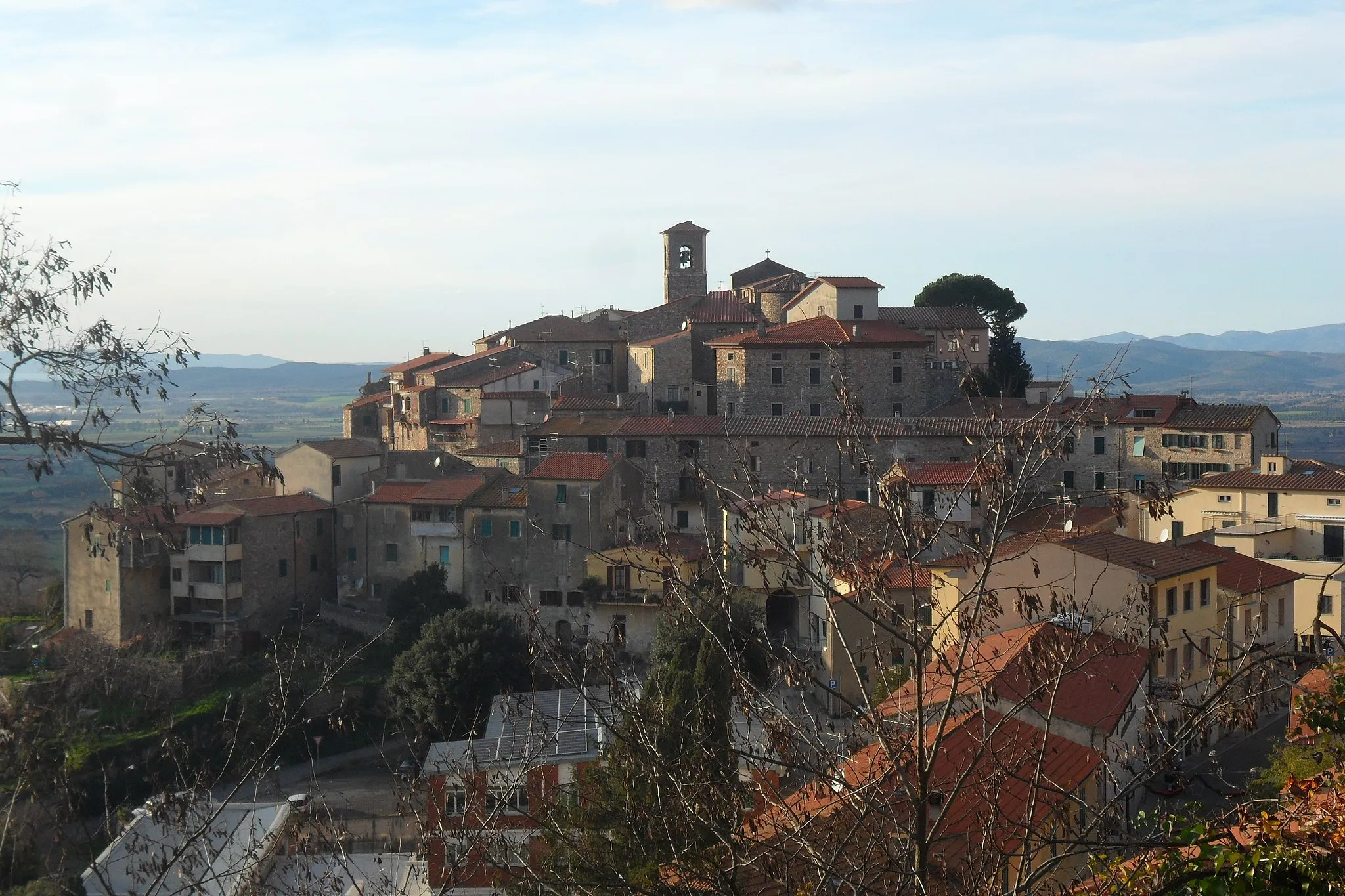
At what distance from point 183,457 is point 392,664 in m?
28.9

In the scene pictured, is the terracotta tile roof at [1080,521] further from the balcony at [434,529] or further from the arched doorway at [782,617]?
the balcony at [434,529]

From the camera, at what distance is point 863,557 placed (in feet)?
22.5

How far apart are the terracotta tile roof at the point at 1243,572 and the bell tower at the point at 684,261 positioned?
31464 millimetres

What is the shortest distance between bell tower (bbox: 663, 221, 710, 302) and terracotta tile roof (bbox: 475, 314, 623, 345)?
361cm

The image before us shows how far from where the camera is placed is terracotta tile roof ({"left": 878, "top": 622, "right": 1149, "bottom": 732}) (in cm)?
653

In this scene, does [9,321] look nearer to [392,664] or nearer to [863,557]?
[863,557]

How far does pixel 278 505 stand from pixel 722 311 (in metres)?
17.8

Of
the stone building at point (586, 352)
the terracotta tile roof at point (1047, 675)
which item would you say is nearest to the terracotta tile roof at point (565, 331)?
the stone building at point (586, 352)

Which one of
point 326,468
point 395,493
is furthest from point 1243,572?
point 326,468

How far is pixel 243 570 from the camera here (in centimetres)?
3788

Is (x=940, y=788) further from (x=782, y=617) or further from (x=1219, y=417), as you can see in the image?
(x=1219, y=417)

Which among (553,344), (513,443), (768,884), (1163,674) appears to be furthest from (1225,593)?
(553,344)

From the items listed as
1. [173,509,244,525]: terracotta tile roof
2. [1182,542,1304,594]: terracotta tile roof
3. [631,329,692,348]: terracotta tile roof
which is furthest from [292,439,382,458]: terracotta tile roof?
[1182,542,1304,594]: terracotta tile roof

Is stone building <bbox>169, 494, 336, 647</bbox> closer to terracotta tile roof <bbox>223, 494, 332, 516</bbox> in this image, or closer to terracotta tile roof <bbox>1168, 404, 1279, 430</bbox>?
terracotta tile roof <bbox>223, 494, 332, 516</bbox>
